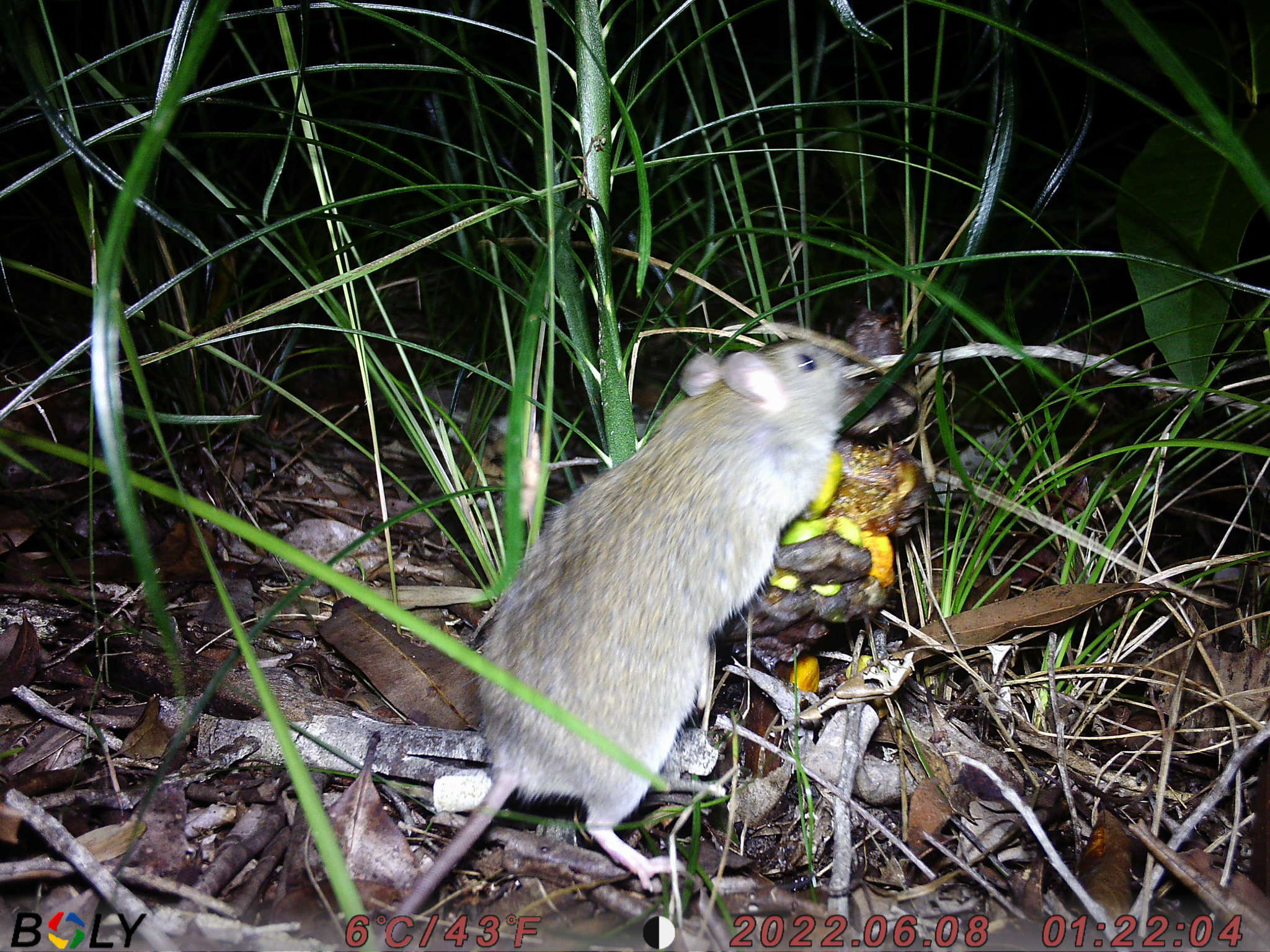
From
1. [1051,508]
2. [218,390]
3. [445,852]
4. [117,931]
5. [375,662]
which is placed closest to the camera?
[117,931]

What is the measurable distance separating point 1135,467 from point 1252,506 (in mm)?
699

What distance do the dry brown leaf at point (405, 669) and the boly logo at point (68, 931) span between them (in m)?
0.91

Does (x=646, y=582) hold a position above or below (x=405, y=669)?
above

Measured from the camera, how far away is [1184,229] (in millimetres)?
2574

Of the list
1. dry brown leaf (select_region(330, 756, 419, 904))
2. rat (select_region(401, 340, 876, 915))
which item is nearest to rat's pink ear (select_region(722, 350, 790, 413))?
rat (select_region(401, 340, 876, 915))

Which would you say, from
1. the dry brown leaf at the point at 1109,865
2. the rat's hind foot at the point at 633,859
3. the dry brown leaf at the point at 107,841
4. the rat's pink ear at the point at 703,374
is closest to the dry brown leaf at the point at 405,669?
the rat's hind foot at the point at 633,859

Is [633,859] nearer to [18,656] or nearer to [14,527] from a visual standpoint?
[18,656]

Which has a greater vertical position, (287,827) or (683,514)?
(683,514)

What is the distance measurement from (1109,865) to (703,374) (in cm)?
179

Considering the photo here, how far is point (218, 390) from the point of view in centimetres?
367

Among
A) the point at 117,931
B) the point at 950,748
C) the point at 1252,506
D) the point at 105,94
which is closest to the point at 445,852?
the point at 117,931

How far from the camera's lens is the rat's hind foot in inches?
82.6

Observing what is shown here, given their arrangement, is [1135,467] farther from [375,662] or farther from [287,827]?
[287,827]

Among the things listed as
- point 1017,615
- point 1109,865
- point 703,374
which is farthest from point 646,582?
point 1109,865
